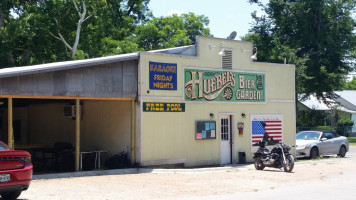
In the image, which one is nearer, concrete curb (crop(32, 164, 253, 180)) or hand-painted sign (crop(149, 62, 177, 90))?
concrete curb (crop(32, 164, 253, 180))

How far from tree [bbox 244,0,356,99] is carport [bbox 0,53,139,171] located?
26049 mm

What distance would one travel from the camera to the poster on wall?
895 inches

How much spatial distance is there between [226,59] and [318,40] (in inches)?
1061

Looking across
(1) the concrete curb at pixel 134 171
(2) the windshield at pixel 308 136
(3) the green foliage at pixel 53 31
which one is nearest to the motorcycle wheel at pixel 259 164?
(1) the concrete curb at pixel 134 171

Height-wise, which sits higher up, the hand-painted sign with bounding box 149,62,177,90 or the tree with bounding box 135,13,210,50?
the tree with bounding box 135,13,210,50

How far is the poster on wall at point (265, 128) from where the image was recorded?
895 inches

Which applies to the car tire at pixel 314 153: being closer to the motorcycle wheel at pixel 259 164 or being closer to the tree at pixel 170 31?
the motorcycle wheel at pixel 259 164

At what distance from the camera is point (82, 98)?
17.5 metres

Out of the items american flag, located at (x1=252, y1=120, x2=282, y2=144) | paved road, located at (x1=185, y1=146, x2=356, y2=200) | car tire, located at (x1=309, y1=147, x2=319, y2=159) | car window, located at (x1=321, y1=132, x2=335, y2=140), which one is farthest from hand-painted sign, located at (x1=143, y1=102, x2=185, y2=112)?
car window, located at (x1=321, y1=132, x2=335, y2=140)

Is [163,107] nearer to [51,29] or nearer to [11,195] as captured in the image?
[11,195]

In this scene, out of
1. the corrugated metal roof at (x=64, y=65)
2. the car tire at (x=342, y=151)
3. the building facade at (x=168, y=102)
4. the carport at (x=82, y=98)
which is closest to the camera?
the corrugated metal roof at (x=64, y=65)

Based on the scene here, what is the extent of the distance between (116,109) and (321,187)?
8677 millimetres

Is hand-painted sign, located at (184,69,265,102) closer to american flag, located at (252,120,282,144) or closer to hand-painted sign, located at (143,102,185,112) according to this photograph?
hand-painted sign, located at (143,102,185,112)

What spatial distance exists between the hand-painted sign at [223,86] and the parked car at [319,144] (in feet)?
12.2
